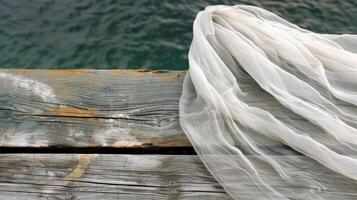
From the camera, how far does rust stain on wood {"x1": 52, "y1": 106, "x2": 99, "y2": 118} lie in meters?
2.40

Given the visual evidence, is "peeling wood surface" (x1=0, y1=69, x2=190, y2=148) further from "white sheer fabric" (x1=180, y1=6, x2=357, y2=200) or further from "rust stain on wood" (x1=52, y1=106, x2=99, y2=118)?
"white sheer fabric" (x1=180, y1=6, x2=357, y2=200)

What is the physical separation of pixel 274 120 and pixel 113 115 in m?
0.81

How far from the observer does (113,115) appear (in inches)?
94.5

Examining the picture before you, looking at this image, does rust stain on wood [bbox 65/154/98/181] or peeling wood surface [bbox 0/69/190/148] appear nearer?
rust stain on wood [bbox 65/154/98/181]

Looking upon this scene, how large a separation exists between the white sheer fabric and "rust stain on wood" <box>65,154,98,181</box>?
0.49 m

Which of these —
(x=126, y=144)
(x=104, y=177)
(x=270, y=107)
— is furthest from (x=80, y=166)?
(x=270, y=107)

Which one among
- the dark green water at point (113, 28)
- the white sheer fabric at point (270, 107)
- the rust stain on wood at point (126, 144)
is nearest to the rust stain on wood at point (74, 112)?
the rust stain on wood at point (126, 144)

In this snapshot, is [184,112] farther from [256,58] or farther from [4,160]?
[4,160]

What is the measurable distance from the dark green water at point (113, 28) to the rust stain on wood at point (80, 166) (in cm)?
355

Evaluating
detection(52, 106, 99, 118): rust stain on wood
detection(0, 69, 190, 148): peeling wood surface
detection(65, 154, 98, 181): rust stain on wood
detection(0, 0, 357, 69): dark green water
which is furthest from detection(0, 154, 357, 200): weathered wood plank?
detection(0, 0, 357, 69): dark green water

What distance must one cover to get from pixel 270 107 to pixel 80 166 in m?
0.98

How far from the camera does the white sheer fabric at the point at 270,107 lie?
202cm

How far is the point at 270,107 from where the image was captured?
2361 mm

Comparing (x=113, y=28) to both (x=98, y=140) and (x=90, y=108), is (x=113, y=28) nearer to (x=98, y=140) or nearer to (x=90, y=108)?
(x=90, y=108)
